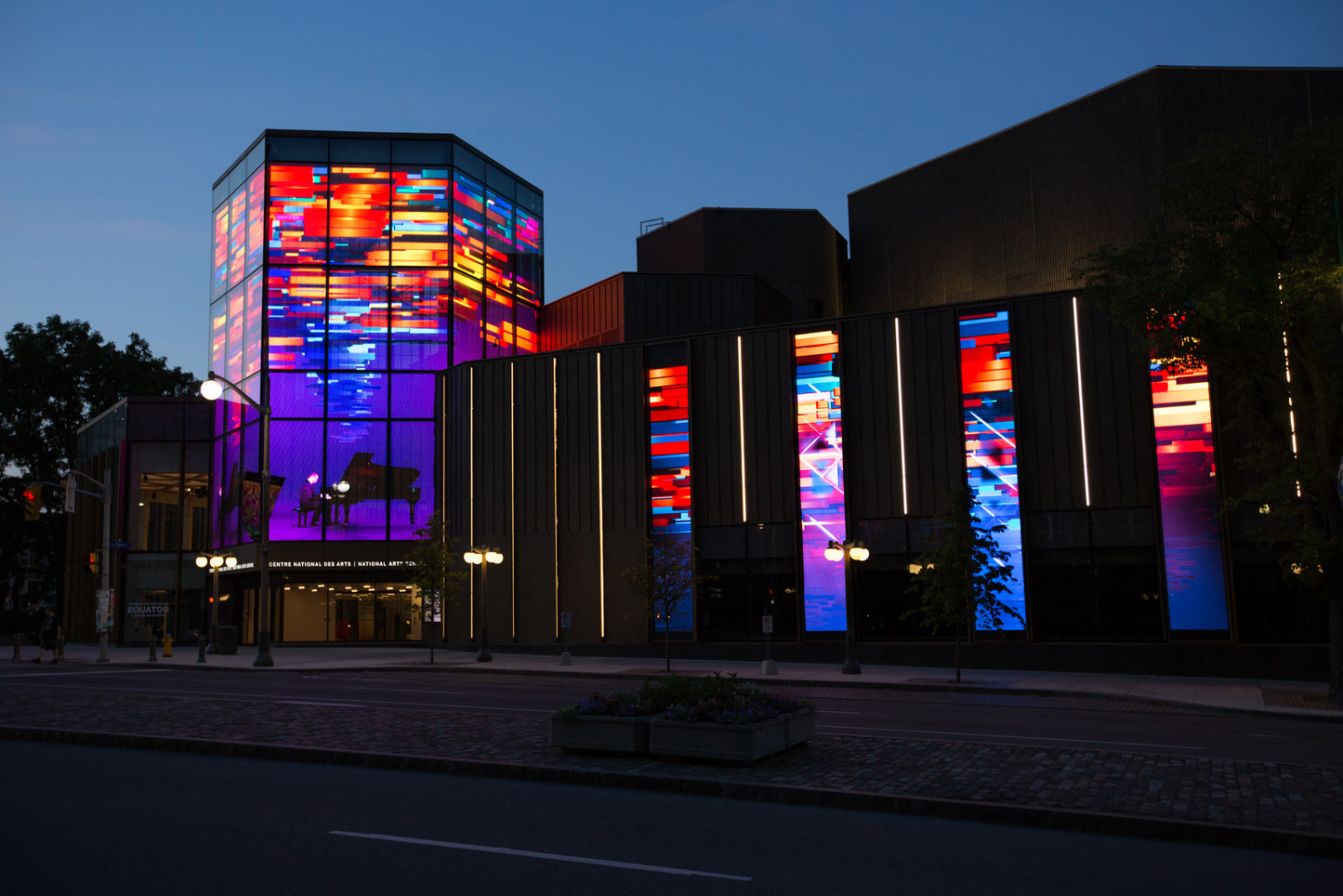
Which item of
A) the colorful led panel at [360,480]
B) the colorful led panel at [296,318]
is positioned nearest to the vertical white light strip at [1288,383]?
the colorful led panel at [360,480]

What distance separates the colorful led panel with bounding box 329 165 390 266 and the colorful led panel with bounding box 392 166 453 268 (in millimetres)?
473

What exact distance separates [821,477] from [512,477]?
11.5 meters

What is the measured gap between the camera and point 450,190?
4766 cm

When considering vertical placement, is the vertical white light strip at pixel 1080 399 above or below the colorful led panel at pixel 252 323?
below

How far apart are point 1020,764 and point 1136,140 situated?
29.9 metres

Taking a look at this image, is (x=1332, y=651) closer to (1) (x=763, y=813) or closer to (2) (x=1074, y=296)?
(2) (x=1074, y=296)

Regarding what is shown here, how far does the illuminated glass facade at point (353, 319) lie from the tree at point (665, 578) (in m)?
16.9

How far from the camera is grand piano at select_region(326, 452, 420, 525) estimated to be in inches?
1795

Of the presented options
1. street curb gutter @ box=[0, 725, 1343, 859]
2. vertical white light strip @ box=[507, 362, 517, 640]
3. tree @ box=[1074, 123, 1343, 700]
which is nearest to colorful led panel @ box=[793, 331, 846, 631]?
tree @ box=[1074, 123, 1343, 700]

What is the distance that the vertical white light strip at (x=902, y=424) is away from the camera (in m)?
30.7

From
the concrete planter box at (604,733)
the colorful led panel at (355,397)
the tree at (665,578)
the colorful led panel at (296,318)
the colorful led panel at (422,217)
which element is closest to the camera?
the concrete planter box at (604,733)

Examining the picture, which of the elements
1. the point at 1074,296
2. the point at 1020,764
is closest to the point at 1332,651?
the point at 1074,296

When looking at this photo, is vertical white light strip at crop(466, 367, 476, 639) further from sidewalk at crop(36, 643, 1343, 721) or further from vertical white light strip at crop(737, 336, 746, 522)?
vertical white light strip at crop(737, 336, 746, 522)

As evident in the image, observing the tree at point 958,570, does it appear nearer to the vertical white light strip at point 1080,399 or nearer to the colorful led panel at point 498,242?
the vertical white light strip at point 1080,399
